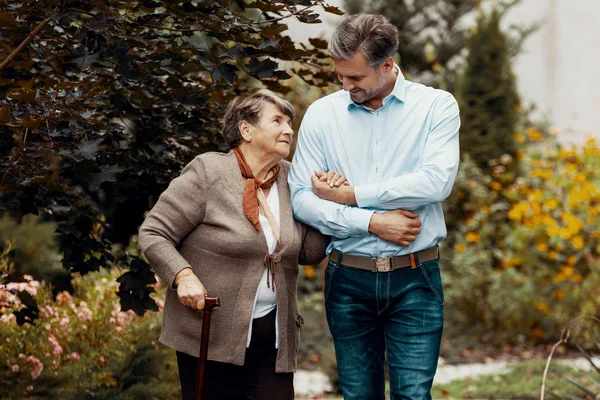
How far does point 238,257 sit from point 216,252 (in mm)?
77

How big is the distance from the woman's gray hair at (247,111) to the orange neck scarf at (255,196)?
0.06m

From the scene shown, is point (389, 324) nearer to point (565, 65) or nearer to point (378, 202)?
point (378, 202)

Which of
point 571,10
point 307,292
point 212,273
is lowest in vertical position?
point 307,292

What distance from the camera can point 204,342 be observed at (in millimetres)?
2844

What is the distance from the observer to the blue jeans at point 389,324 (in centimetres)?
300

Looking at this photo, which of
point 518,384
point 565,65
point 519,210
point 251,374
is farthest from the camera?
point 565,65

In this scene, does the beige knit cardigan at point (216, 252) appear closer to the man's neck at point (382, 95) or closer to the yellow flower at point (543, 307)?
the man's neck at point (382, 95)

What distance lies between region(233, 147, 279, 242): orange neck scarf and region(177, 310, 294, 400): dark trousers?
33cm

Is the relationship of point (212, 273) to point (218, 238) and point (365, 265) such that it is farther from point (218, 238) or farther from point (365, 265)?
point (365, 265)

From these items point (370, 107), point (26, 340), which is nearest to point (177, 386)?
point (26, 340)

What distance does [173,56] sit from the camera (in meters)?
A: 3.39

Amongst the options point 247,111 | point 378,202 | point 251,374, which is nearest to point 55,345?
point 251,374

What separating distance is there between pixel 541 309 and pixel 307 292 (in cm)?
273

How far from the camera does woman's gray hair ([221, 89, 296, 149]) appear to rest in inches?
121
